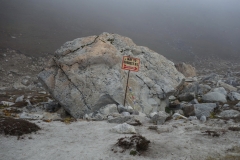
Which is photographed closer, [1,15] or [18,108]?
[18,108]

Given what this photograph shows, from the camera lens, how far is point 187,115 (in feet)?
45.6

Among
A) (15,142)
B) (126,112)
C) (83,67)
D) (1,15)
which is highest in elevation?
(1,15)

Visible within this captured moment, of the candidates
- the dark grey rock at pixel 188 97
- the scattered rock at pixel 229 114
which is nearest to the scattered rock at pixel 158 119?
the scattered rock at pixel 229 114

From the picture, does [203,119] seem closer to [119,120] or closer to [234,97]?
[119,120]

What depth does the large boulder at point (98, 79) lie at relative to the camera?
47.5 feet

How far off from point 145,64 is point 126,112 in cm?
499

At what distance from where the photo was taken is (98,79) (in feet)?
48.2

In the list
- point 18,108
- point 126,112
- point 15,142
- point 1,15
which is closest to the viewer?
point 15,142

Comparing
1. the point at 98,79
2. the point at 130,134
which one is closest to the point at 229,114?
the point at 130,134

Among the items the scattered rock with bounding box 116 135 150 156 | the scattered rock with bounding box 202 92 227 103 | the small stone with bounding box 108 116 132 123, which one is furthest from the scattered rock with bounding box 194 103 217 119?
the scattered rock with bounding box 116 135 150 156

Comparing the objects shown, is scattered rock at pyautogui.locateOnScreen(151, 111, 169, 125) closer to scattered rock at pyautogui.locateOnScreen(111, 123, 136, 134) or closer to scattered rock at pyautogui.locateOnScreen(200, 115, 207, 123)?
scattered rock at pyautogui.locateOnScreen(200, 115, 207, 123)

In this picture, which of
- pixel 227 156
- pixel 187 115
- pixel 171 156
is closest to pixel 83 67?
pixel 187 115

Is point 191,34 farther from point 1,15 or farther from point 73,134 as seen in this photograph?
point 73,134

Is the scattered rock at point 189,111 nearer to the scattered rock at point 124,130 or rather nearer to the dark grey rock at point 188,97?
the dark grey rock at point 188,97
